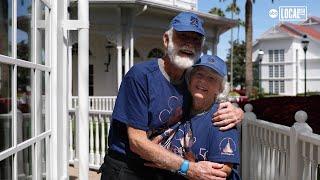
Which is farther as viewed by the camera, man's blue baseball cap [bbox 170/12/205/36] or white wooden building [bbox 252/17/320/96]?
white wooden building [bbox 252/17/320/96]

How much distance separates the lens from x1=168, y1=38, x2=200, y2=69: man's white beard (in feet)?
7.96

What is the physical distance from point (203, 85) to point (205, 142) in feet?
0.88

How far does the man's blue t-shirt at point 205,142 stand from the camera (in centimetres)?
235

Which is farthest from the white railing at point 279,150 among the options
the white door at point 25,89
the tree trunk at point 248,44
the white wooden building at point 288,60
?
the white wooden building at point 288,60

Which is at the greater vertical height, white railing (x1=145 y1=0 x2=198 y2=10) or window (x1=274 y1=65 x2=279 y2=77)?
white railing (x1=145 y1=0 x2=198 y2=10)

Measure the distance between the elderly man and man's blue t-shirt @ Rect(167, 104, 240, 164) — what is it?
0.04 metres

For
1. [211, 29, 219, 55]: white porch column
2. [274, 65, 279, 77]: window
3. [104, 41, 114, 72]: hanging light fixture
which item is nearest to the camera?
[104, 41, 114, 72]: hanging light fixture

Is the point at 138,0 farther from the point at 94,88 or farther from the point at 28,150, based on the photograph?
the point at 28,150

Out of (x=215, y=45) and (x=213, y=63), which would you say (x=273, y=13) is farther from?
(x=215, y=45)

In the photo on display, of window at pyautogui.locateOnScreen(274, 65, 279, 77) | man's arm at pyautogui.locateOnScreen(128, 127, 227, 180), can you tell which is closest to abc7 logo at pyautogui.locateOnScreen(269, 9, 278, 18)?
man's arm at pyautogui.locateOnScreen(128, 127, 227, 180)

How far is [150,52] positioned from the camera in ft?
72.1

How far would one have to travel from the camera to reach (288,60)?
66375mm

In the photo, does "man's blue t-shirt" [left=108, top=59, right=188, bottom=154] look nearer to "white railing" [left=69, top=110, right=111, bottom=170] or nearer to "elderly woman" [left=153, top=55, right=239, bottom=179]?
"elderly woman" [left=153, top=55, right=239, bottom=179]

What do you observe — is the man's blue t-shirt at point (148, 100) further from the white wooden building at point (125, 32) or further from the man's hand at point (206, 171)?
the white wooden building at point (125, 32)
